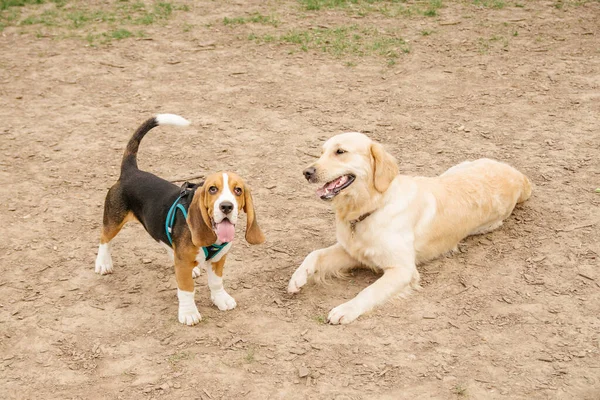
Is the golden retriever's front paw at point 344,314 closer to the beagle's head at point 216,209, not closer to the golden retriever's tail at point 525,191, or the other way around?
the beagle's head at point 216,209

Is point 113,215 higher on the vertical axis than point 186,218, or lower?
lower

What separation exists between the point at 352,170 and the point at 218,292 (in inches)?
50.5

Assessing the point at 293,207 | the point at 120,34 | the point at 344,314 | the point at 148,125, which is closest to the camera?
the point at 344,314

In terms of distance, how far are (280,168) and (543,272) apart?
9.13 ft

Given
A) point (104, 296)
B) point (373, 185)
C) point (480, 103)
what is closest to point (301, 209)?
point (373, 185)

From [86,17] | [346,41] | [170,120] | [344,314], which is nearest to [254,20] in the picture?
[346,41]

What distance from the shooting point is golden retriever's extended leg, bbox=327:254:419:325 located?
15.4ft

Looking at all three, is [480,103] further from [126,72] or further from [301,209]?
[126,72]

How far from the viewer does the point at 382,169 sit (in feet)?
16.2

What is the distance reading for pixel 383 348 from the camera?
4426mm

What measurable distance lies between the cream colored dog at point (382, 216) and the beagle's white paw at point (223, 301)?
46 cm

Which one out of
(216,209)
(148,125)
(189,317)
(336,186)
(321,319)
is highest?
(148,125)

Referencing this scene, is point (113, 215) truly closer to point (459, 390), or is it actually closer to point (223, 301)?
point (223, 301)

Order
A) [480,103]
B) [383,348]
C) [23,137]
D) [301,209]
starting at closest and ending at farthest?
1. [383,348]
2. [301,209]
3. [23,137]
4. [480,103]
